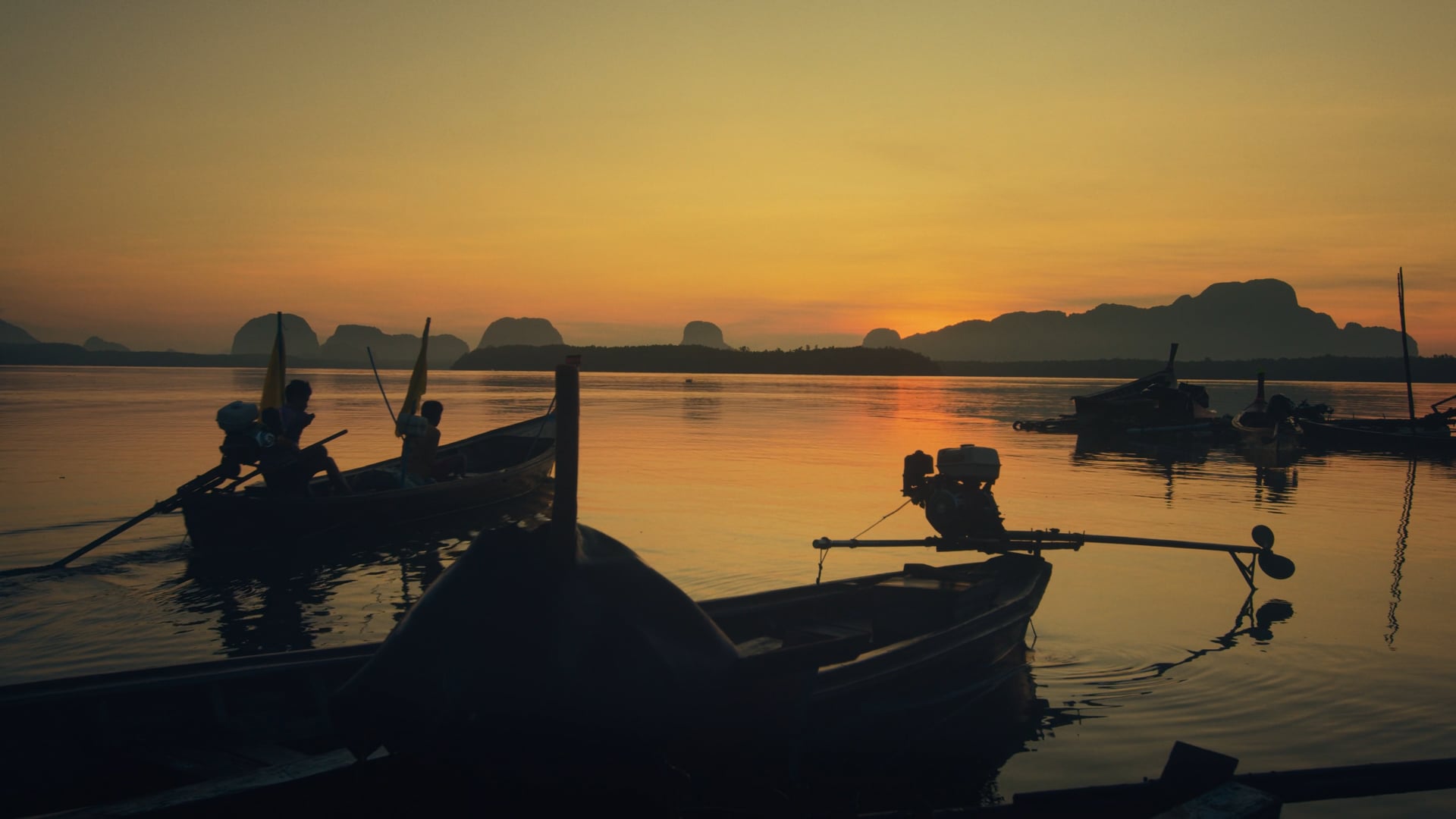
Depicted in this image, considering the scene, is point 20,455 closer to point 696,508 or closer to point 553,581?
point 696,508

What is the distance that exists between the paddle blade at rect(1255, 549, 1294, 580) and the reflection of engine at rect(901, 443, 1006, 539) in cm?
499

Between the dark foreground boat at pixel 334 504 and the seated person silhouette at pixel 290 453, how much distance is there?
28cm

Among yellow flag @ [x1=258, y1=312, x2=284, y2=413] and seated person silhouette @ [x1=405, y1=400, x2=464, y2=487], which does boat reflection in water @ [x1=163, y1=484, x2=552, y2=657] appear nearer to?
seated person silhouette @ [x1=405, y1=400, x2=464, y2=487]

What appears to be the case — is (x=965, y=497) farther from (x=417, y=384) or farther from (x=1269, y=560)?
(x=417, y=384)

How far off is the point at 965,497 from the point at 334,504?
35.2ft

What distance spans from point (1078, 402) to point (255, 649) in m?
44.8

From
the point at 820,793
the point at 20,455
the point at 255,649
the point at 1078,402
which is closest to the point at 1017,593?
the point at 820,793

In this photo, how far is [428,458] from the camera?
766 inches

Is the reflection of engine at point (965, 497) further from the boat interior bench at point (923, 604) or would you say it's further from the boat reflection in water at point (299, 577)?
the boat reflection in water at point (299, 577)

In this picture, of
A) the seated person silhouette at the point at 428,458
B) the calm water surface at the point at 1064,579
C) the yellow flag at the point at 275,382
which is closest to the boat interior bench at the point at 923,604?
the calm water surface at the point at 1064,579

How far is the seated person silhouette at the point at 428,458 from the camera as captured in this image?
18984mm

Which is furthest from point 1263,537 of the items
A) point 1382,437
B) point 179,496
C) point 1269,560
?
point 1382,437

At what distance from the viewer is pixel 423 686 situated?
4.12 meters

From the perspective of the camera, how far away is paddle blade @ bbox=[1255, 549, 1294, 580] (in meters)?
14.0
